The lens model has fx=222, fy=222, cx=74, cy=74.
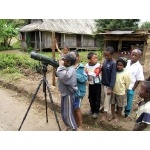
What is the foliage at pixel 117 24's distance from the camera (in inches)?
525

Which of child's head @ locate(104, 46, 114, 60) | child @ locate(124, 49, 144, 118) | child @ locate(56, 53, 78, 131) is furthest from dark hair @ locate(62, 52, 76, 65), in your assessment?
child @ locate(124, 49, 144, 118)

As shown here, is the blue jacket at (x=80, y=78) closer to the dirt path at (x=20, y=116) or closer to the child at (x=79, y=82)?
the child at (x=79, y=82)

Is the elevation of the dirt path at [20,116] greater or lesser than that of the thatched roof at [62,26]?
lesser

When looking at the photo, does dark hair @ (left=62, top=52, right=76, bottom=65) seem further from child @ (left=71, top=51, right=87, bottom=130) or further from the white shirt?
the white shirt

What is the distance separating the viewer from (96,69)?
379 centimetres

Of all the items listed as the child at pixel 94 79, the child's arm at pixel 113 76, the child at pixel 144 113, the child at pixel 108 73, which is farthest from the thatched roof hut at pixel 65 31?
the child at pixel 144 113

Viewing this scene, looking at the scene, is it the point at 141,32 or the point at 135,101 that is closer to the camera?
the point at 135,101

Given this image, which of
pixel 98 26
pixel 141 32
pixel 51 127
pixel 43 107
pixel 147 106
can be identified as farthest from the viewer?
pixel 98 26

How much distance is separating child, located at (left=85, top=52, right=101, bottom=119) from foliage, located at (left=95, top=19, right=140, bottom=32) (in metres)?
9.50

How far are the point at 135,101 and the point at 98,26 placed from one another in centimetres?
1016

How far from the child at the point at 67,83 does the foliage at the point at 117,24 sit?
33.2 ft

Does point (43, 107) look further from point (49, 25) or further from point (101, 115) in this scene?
point (49, 25)

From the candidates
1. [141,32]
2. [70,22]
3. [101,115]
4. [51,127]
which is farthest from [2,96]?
[70,22]

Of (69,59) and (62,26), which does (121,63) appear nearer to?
(69,59)
